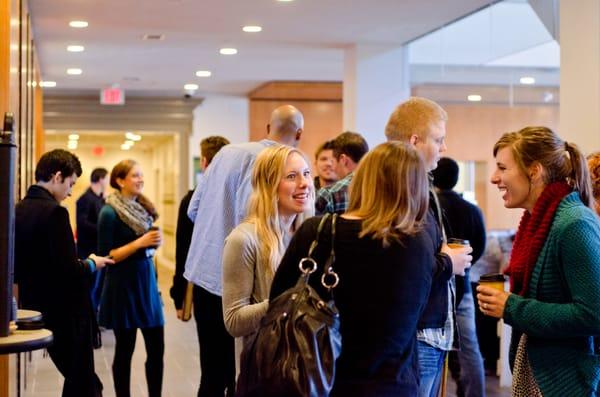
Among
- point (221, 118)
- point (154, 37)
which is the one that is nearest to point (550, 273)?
point (154, 37)

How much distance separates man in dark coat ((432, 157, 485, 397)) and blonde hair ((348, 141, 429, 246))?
112 inches

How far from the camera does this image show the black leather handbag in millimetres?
2551

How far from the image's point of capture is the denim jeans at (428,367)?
321 cm

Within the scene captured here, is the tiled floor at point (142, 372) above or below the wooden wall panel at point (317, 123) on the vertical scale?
below

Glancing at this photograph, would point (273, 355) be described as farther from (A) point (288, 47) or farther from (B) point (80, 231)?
(A) point (288, 47)

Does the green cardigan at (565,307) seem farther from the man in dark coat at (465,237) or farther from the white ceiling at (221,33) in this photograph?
the white ceiling at (221,33)

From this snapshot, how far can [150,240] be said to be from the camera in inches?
224

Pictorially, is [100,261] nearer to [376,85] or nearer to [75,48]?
[376,85]

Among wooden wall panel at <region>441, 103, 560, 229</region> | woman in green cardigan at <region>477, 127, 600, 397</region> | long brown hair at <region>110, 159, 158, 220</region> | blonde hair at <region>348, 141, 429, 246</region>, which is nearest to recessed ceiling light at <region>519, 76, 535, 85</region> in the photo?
wooden wall panel at <region>441, 103, 560, 229</region>

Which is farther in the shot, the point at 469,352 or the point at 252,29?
the point at 252,29

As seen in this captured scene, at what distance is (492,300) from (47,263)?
2354 mm

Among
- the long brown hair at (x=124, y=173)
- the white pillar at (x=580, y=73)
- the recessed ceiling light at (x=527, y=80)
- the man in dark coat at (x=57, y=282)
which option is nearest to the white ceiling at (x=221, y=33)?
the recessed ceiling light at (x=527, y=80)

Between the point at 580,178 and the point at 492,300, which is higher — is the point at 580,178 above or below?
above

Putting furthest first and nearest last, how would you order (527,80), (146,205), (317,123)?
(317,123), (527,80), (146,205)
